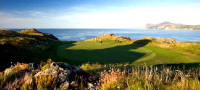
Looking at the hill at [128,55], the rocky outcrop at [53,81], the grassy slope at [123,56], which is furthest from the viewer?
the hill at [128,55]

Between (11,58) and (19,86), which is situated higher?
(19,86)

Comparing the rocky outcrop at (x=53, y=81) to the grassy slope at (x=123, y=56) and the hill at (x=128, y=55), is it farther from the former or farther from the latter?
the grassy slope at (x=123, y=56)

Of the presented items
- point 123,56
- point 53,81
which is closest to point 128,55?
point 123,56

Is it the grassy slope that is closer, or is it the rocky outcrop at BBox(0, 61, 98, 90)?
the rocky outcrop at BBox(0, 61, 98, 90)

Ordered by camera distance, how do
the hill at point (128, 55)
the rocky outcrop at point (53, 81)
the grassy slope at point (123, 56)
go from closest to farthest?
1. the rocky outcrop at point (53, 81)
2. the grassy slope at point (123, 56)
3. the hill at point (128, 55)

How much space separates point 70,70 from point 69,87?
87cm

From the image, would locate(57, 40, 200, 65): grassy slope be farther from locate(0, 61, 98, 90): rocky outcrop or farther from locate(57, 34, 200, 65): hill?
locate(0, 61, 98, 90): rocky outcrop

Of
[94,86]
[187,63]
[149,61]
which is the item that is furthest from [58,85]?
[187,63]

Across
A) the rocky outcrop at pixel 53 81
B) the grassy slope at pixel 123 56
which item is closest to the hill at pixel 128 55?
the grassy slope at pixel 123 56

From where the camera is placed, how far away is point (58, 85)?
17.5ft

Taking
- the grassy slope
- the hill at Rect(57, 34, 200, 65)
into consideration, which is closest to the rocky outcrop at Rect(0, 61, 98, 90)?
the hill at Rect(57, 34, 200, 65)

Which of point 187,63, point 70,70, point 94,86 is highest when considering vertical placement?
point 70,70

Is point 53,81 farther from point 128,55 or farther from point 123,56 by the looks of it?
point 128,55

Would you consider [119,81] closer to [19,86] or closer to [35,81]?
[35,81]
